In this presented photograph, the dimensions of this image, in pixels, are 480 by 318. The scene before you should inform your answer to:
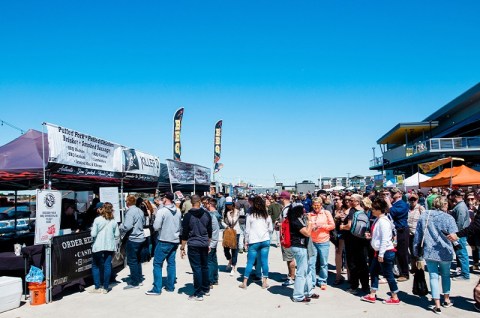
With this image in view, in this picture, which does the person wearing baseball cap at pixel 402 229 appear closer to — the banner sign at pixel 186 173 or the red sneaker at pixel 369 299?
the red sneaker at pixel 369 299

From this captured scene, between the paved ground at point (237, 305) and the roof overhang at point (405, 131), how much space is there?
35.7 m

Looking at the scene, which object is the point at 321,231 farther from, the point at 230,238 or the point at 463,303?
the point at 463,303

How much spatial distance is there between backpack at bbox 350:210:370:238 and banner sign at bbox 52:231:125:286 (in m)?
5.39

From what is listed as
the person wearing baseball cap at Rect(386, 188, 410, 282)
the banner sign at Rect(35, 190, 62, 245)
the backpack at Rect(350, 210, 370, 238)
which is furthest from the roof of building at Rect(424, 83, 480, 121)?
the banner sign at Rect(35, 190, 62, 245)

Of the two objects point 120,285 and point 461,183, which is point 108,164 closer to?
point 120,285

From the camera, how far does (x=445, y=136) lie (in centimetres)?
3778

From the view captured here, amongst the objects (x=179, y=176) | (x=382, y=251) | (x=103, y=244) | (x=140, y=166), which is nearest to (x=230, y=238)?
(x=103, y=244)

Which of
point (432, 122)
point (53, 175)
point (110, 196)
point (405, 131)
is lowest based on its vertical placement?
point (110, 196)

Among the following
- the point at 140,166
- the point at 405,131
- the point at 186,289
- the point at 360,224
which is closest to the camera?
the point at 360,224

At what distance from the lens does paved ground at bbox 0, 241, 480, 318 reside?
229 inches

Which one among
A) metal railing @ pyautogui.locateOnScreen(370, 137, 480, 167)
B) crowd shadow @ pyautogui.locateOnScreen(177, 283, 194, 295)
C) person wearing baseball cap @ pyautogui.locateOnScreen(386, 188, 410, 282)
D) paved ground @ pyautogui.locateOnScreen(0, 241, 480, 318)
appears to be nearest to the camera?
paved ground @ pyautogui.locateOnScreen(0, 241, 480, 318)

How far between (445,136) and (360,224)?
36.4 m

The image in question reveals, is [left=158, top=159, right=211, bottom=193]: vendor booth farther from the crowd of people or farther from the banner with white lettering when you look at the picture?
the crowd of people

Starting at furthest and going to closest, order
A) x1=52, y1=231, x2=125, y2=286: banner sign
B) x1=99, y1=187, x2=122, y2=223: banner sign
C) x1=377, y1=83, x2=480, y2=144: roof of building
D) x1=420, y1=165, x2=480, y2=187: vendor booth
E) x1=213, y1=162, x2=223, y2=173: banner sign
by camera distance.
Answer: x1=377, y1=83, x2=480, y2=144: roof of building, x1=213, y1=162, x2=223, y2=173: banner sign, x1=420, y1=165, x2=480, y2=187: vendor booth, x1=99, y1=187, x2=122, y2=223: banner sign, x1=52, y1=231, x2=125, y2=286: banner sign
